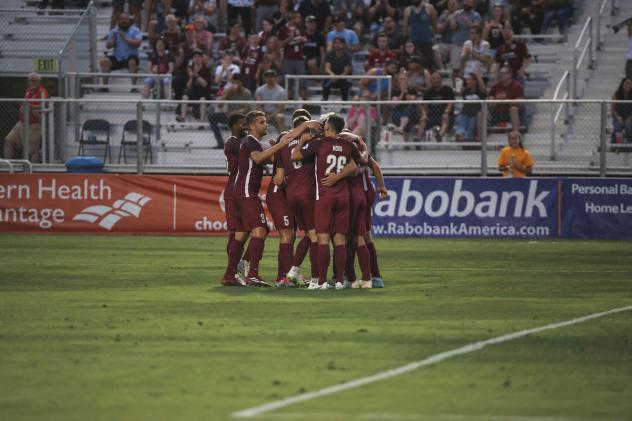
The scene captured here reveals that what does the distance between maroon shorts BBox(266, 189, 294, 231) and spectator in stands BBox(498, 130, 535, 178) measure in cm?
1050

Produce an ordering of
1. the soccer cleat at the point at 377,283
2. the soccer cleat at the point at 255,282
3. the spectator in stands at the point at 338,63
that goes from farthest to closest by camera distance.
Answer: the spectator in stands at the point at 338,63 < the soccer cleat at the point at 255,282 < the soccer cleat at the point at 377,283

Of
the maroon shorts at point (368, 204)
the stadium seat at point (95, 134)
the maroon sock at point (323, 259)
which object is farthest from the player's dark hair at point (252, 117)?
the stadium seat at point (95, 134)

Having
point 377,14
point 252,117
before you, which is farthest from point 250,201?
point 377,14

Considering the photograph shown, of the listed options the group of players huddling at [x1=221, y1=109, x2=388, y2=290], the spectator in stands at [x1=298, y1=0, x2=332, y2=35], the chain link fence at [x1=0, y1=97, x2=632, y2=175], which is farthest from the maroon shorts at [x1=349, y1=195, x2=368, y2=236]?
the spectator in stands at [x1=298, y1=0, x2=332, y2=35]

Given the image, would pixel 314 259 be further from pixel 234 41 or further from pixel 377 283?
pixel 234 41

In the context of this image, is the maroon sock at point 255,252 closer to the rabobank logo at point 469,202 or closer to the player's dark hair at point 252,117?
the player's dark hair at point 252,117

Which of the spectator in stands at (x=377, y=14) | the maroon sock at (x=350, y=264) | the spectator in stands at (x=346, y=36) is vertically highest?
the spectator in stands at (x=377, y=14)

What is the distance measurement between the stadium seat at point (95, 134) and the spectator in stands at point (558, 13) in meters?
12.1

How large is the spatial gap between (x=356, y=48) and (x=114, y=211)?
8061mm

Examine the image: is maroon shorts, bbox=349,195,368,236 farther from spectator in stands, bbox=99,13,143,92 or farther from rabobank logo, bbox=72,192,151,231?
spectator in stands, bbox=99,13,143,92

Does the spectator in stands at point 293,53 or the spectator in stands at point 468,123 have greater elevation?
the spectator in stands at point 293,53

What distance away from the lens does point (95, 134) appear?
91.5ft

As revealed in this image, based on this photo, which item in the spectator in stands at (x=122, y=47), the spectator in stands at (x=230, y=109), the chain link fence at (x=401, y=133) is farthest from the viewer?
the spectator in stands at (x=122, y=47)

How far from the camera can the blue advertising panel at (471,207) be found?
25.7m
